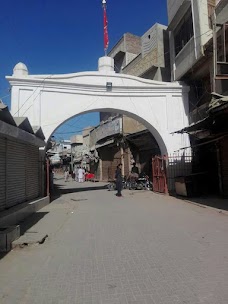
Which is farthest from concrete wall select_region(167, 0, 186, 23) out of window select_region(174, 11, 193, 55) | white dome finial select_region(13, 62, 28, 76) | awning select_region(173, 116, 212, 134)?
white dome finial select_region(13, 62, 28, 76)

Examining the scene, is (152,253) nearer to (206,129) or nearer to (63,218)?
(63,218)

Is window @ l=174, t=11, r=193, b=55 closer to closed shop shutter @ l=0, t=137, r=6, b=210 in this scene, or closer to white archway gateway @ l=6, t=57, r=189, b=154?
white archway gateway @ l=6, t=57, r=189, b=154

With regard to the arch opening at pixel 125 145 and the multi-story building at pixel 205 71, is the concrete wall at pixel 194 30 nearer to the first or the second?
the multi-story building at pixel 205 71

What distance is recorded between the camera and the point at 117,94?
16.4 m

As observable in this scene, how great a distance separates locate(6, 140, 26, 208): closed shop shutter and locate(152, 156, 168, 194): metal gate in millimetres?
8295

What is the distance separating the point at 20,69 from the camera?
14938 mm

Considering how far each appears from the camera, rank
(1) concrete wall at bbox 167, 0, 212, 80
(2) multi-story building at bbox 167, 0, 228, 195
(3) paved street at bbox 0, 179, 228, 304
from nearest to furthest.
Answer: (3) paved street at bbox 0, 179, 228, 304 < (2) multi-story building at bbox 167, 0, 228, 195 < (1) concrete wall at bbox 167, 0, 212, 80

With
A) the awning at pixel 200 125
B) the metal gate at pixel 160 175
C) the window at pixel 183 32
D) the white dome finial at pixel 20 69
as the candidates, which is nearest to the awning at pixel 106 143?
the metal gate at pixel 160 175

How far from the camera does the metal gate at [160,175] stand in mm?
17031

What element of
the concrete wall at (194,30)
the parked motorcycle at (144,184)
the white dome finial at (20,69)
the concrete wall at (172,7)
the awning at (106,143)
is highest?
the concrete wall at (172,7)

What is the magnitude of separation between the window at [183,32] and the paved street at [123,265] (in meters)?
11.0

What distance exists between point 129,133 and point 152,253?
21714mm

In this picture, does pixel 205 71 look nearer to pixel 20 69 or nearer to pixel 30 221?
pixel 20 69

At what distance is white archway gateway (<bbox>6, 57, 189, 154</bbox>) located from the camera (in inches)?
587
